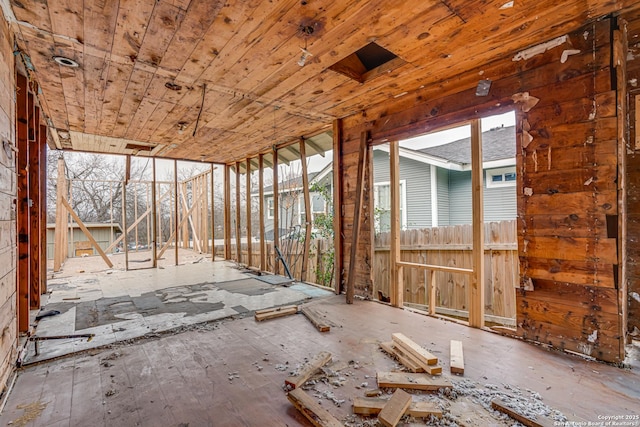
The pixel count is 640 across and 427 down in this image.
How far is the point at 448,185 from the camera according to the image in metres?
7.15

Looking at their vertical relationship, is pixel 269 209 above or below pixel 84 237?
above

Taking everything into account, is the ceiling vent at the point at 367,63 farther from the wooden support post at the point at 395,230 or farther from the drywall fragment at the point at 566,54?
the drywall fragment at the point at 566,54

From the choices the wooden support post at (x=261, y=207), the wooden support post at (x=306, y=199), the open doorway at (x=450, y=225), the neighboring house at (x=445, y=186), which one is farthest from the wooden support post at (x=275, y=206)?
the open doorway at (x=450, y=225)

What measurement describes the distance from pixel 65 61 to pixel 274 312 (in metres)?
3.22

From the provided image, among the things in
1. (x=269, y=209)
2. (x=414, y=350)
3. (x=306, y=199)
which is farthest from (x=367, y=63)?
(x=269, y=209)

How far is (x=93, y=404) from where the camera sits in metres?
1.77

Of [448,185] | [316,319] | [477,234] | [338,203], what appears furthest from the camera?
[448,185]

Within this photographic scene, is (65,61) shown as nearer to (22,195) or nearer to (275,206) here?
(22,195)

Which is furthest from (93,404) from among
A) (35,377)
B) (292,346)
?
(292,346)

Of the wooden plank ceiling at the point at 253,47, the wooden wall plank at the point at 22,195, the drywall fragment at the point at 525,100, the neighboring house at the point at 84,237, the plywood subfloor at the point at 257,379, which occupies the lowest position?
the plywood subfloor at the point at 257,379

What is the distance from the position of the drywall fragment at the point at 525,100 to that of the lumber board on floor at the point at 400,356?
2367 millimetres

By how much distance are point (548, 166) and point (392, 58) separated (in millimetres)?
1734

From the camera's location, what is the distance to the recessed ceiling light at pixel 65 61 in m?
2.56

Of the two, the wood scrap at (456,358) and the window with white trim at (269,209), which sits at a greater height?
the window with white trim at (269,209)
